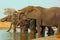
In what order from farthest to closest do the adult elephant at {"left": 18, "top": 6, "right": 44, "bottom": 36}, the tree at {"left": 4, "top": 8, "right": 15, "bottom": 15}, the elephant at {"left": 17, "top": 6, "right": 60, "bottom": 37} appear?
the tree at {"left": 4, "top": 8, "right": 15, "bottom": 15}, the adult elephant at {"left": 18, "top": 6, "right": 44, "bottom": 36}, the elephant at {"left": 17, "top": 6, "right": 60, "bottom": 37}

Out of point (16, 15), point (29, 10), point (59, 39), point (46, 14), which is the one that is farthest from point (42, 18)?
point (16, 15)

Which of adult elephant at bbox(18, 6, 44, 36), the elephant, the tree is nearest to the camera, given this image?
the elephant

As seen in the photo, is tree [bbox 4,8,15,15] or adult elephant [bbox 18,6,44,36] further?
tree [bbox 4,8,15,15]

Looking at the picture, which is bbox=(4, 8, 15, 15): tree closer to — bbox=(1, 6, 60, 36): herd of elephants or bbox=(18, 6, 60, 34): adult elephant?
bbox=(1, 6, 60, 36): herd of elephants

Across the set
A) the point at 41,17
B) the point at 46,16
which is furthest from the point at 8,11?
the point at 46,16

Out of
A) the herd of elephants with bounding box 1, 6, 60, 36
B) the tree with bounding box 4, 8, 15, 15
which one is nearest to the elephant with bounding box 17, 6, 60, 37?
the herd of elephants with bounding box 1, 6, 60, 36

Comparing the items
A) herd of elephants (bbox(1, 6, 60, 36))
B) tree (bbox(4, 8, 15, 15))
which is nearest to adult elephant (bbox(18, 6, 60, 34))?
herd of elephants (bbox(1, 6, 60, 36))

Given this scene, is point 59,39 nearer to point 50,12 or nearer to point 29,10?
point 50,12

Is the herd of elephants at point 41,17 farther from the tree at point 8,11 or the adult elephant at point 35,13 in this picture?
the tree at point 8,11

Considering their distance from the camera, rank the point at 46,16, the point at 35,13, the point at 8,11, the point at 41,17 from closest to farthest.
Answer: the point at 46,16 < the point at 41,17 < the point at 35,13 < the point at 8,11

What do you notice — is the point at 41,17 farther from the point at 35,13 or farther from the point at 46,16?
the point at 35,13

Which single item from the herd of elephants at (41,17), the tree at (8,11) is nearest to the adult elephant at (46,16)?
the herd of elephants at (41,17)

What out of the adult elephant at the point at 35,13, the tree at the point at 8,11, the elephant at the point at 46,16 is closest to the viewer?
the elephant at the point at 46,16

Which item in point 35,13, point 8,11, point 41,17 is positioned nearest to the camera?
point 41,17
